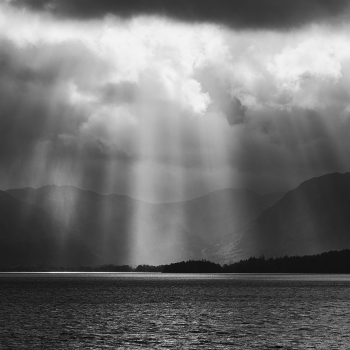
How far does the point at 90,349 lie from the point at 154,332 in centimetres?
2270

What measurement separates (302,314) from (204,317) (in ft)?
80.1

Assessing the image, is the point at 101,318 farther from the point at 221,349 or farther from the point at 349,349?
the point at 349,349

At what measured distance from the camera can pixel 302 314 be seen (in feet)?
463

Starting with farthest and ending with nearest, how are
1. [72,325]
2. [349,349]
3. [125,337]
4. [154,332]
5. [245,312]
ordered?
[245,312] < [72,325] < [154,332] < [125,337] < [349,349]

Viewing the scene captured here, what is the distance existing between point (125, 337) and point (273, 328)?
97.2ft

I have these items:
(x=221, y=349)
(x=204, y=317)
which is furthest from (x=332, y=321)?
(x=221, y=349)

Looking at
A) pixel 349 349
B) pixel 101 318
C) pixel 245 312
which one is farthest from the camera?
pixel 245 312

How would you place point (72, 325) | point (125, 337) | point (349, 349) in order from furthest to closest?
1. point (72, 325)
2. point (125, 337)
3. point (349, 349)

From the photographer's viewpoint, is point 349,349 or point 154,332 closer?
point 349,349

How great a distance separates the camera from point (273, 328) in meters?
111

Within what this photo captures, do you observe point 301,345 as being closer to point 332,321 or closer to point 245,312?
point 332,321

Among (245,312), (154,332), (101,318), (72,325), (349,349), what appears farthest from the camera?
(245,312)

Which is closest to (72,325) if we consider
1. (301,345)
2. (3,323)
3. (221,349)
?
(3,323)

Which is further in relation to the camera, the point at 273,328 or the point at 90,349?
the point at 273,328
